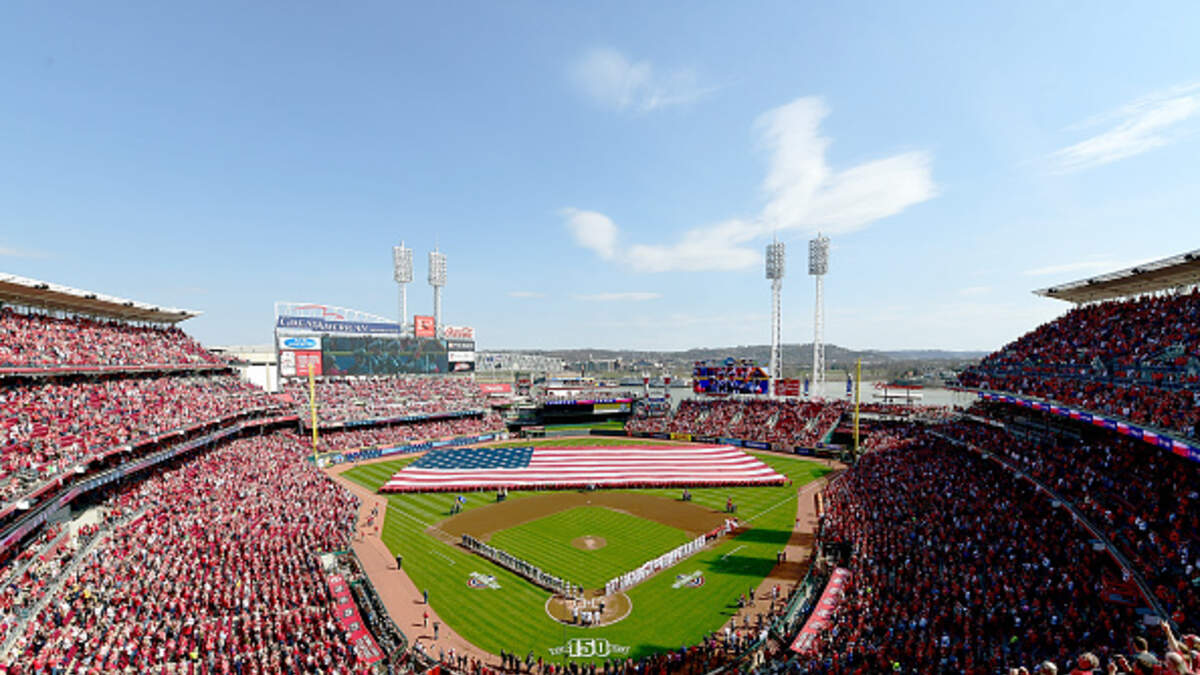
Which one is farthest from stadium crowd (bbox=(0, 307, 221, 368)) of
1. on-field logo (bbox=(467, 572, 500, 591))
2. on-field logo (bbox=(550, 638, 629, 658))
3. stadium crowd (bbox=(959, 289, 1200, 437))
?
stadium crowd (bbox=(959, 289, 1200, 437))

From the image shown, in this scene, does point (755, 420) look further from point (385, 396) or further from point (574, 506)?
point (385, 396)

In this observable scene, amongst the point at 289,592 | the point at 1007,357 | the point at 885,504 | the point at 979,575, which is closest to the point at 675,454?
the point at 885,504

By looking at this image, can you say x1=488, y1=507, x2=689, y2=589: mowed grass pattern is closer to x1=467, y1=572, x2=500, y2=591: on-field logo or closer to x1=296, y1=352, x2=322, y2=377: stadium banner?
x1=467, y1=572, x2=500, y2=591: on-field logo

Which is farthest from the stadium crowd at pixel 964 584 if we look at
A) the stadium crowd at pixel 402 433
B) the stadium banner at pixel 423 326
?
the stadium banner at pixel 423 326

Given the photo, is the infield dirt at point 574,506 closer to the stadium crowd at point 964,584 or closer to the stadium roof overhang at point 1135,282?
the stadium crowd at point 964,584

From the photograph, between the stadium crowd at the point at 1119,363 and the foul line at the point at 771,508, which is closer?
the stadium crowd at the point at 1119,363

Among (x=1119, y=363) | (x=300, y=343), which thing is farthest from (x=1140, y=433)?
(x=300, y=343)
